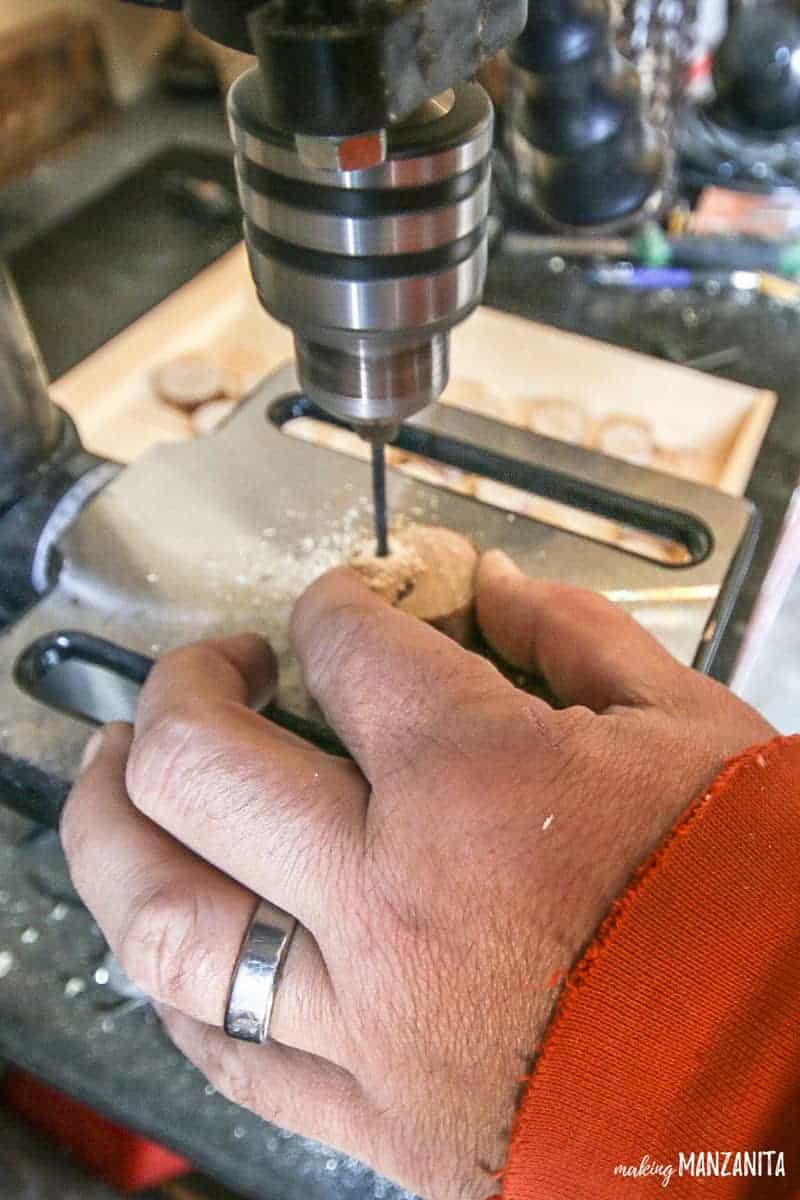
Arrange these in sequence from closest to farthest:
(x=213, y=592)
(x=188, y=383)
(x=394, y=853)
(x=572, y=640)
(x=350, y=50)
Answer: (x=350, y=50), (x=394, y=853), (x=572, y=640), (x=213, y=592), (x=188, y=383)

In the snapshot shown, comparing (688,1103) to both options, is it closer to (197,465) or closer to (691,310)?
(197,465)

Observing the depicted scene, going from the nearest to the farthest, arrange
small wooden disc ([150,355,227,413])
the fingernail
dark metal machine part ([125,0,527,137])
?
dark metal machine part ([125,0,527,137])
the fingernail
small wooden disc ([150,355,227,413])

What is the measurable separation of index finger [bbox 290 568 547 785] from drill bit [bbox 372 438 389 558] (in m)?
0.08

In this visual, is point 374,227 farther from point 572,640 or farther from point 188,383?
point 188,383

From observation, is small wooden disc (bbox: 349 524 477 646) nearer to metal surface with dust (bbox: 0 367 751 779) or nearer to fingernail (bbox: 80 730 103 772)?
metal surface with dust (bbox: 0 367 751 779)

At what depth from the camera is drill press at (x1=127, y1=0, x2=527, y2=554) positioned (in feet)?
1.06

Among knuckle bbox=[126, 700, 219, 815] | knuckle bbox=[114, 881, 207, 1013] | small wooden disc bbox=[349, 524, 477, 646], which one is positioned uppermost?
knuckle bbox=[126, 700, 219, 815]

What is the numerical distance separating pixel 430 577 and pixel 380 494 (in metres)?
0.06

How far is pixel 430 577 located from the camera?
0.62 metres

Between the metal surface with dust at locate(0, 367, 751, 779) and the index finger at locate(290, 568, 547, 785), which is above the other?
the index finger at locate(290, 568, 547, 785)

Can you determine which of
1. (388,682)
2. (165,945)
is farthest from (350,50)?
(165,945)

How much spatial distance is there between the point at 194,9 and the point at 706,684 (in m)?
0.38

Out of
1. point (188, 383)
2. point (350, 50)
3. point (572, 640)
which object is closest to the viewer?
point (350, 50)

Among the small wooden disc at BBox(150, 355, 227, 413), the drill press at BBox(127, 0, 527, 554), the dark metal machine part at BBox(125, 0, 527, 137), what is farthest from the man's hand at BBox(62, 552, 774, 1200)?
the small wooden disc at BBox(150, 355, 227, 413)
